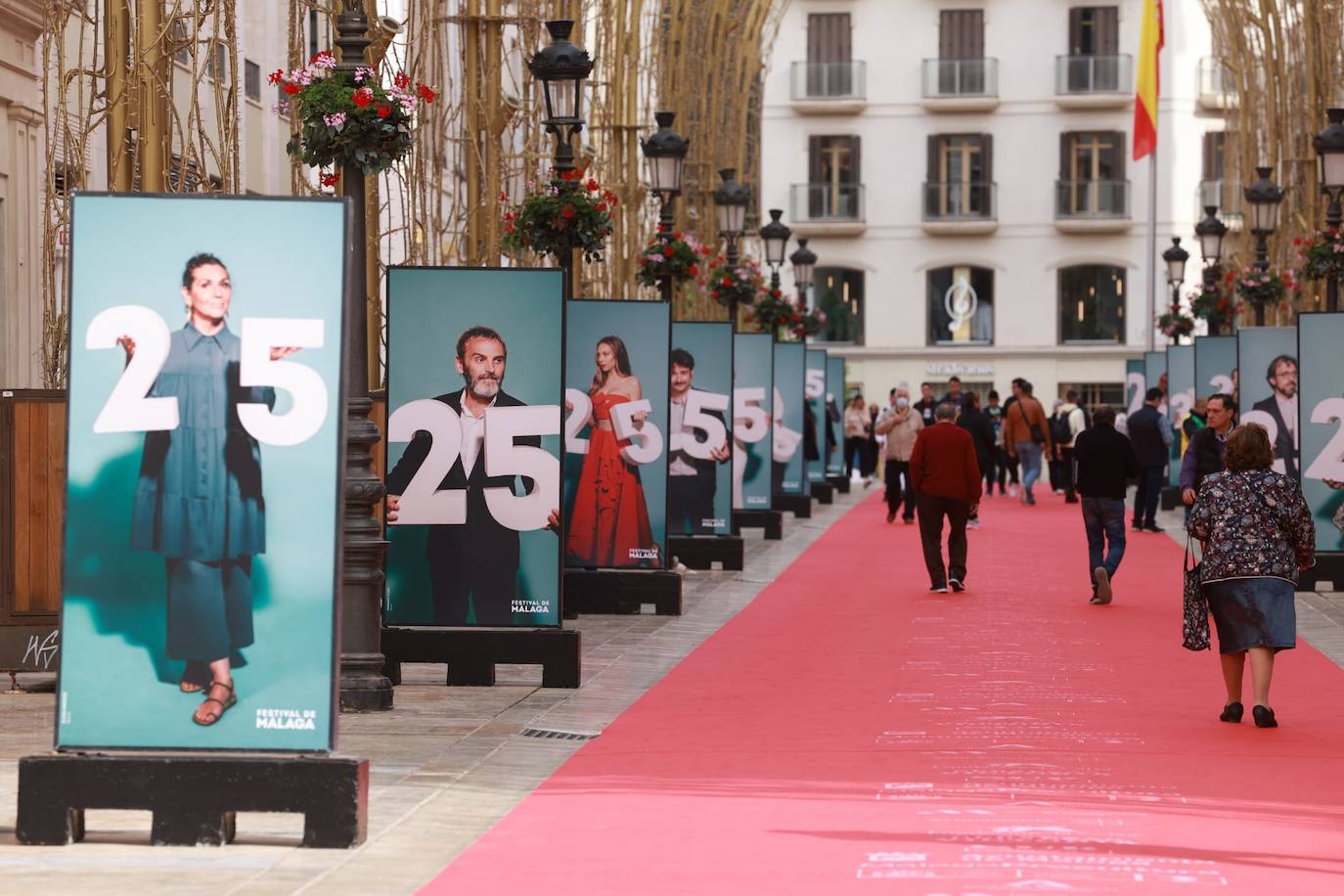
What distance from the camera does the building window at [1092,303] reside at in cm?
6869

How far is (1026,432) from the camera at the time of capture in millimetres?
38844

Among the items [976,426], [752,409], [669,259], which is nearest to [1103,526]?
[669,259]

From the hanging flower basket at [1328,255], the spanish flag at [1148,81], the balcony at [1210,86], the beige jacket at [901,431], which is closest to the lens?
the hanging flower basket at [1328,255]

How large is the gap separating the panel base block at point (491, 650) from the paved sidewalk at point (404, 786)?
135mm

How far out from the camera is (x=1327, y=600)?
69.1 ft

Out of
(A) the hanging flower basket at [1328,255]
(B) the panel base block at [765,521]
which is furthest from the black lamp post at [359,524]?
(B) the panel base block at [765,521]

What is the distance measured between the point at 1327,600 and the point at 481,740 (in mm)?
11239

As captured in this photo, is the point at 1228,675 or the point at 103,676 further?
the point at 1228,675

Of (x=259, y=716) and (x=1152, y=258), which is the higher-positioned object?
(x=1152, y=258)

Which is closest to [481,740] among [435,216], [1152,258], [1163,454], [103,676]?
[103,676]

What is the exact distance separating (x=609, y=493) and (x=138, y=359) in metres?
10.6

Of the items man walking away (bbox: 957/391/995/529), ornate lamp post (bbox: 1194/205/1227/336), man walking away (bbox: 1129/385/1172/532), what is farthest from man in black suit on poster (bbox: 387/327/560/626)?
ornate lamp post (bbox: 1194/205/1227/336)

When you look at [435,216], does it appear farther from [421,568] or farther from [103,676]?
[103,676]

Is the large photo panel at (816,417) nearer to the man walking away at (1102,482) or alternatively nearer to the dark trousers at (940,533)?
the dark trousers at (940,533)
